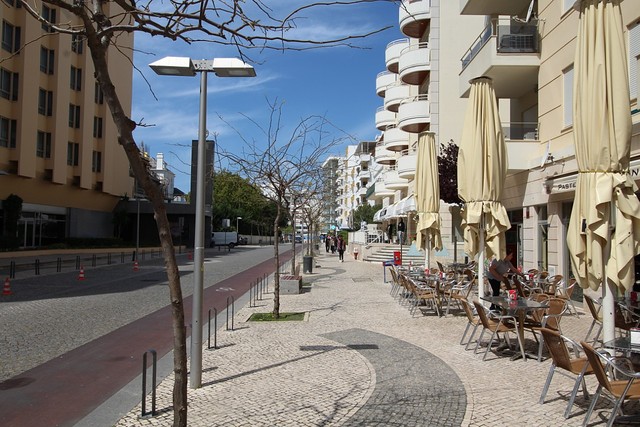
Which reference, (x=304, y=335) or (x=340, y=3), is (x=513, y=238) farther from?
(x=340, y=3)

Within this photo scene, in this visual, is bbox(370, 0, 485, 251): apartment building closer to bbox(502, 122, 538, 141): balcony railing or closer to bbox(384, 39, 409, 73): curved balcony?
bbox(384, 39, 409, 73): curved balcony

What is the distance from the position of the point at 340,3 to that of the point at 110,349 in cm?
736

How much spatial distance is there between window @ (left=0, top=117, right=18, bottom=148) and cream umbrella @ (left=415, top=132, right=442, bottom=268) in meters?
27.1

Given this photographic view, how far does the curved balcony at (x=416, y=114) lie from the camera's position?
104 ft

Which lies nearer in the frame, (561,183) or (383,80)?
(561,183)

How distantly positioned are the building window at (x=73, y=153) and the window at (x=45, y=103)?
3.08 metres

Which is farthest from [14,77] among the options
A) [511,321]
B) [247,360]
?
[511,321]

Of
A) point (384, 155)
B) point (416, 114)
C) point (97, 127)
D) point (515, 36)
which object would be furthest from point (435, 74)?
point (97, 127)

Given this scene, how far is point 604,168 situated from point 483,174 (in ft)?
15.7

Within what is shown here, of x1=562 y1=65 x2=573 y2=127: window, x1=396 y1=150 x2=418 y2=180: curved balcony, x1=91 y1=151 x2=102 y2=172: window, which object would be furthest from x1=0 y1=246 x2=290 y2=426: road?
x1=91 y1=151 x2=102 y2=172: window

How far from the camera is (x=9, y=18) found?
31328 mm

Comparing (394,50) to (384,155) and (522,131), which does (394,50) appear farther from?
(522,131)

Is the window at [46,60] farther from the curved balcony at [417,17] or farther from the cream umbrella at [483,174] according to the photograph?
the cream umbrella at [483,174]

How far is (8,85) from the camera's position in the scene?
32.0m
